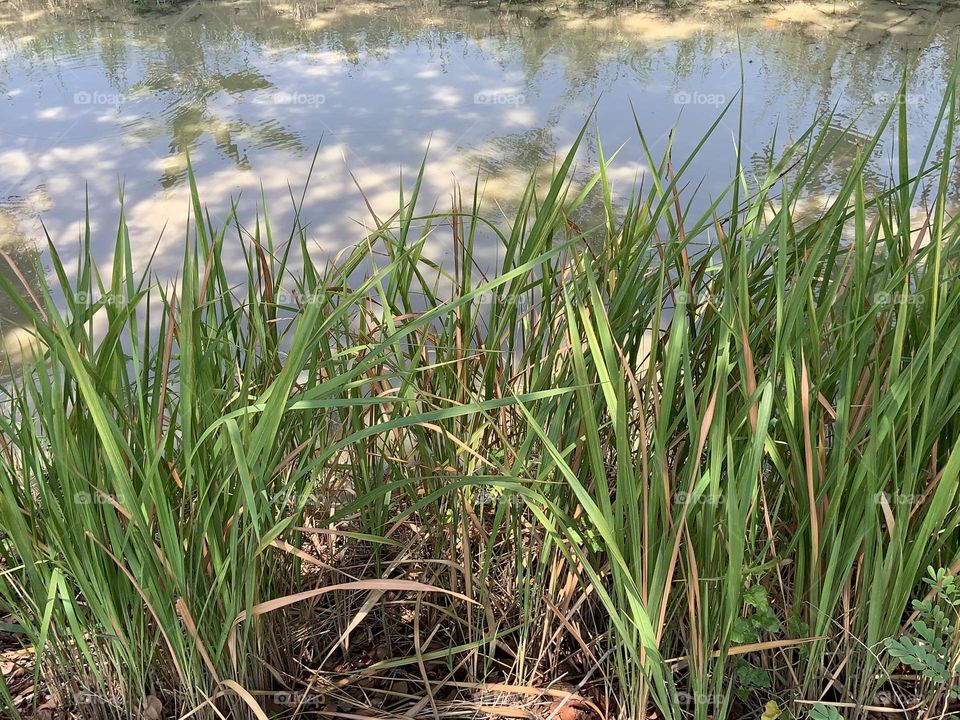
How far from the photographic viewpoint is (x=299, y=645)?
1.17 m

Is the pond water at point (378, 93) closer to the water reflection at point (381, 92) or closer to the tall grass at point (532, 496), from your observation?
the water reflection at point (381, 92)

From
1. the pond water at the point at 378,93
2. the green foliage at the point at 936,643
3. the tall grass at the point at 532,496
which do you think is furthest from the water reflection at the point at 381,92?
the green foliage at the point at 936,643

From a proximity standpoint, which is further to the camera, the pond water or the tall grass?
the pond water

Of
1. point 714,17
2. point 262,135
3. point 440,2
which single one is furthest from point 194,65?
point 714,17

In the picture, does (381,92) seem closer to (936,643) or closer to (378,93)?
(378,93)

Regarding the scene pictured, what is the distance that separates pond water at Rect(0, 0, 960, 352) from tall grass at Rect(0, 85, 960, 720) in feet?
5.33

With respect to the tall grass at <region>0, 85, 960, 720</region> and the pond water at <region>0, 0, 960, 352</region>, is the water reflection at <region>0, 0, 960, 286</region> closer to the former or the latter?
the pond water at <region>0, 0, 960, 352</region>

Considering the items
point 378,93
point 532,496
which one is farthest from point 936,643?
point 378,93

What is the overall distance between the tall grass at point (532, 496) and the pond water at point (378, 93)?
1626 millimetres

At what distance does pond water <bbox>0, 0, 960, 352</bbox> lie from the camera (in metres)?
3.12

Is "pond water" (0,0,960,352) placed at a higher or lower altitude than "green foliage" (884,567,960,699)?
higher

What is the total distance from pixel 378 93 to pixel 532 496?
3.33 metres

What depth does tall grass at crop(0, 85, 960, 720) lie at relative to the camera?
869mm

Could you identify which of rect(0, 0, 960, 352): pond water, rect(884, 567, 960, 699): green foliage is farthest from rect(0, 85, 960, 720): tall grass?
rect(0, 0, 960, 352): pond water
